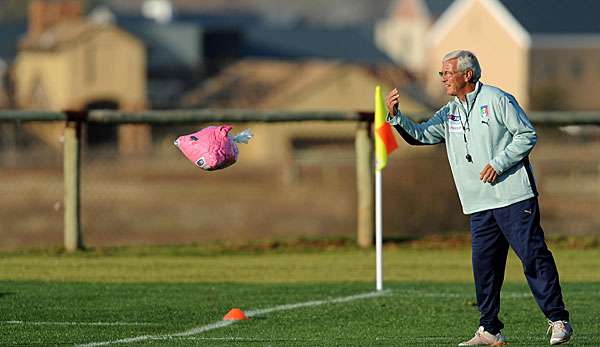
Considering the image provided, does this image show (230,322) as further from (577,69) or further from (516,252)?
(577,69)

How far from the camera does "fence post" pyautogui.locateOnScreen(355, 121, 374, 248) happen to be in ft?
58.2

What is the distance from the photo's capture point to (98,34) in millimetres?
63688

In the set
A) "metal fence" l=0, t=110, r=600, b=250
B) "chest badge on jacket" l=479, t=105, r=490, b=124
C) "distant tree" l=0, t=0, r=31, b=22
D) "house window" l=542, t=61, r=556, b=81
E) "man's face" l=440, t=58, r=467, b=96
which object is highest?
"distant tree" l=0, t=0, r=31, b=22

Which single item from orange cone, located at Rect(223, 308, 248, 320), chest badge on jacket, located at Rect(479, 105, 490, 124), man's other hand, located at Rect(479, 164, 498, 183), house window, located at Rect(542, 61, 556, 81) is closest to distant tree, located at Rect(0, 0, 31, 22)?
house window, located at Rect(542, 61, 556, 81)

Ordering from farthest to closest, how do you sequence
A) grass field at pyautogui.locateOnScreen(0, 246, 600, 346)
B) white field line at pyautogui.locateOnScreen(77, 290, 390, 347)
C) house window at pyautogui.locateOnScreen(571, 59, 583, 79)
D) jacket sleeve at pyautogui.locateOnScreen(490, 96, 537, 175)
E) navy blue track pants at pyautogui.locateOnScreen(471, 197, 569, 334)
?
house window at pyautogui.locateOnScreen(571, 59, 583, 79) < grass field at pyautogui.locateOnScreen(0, 246, 600, 346) < white field line at pyautogui.locateOnScreen(77, 290, 390, 347) < navy blue track pants at pyautogui.locateOnScreen(471, 197, 569, 334) < jacket sleeve at pyautogui.locateOnScreen(490, 96, 537, 175)

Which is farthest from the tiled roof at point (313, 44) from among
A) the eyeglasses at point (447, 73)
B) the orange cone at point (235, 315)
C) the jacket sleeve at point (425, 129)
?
the eyeglasses at point (447, 73)

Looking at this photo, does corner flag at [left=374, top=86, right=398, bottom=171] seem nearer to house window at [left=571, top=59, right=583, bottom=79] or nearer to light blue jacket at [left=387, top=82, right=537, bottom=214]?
light blue jacket at [left=387, top=82, right=537, bottom=214]

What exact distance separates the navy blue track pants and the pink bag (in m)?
1.90

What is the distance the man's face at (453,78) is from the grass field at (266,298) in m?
1.70

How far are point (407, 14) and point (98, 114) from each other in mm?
105643

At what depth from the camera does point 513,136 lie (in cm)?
964

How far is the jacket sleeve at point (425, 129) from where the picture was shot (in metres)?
10.1

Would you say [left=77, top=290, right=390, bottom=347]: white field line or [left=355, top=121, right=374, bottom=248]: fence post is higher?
[left=355, top=121, right=374, bottom=248]: fence post

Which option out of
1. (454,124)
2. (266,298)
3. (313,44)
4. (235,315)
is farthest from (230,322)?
(313,44)
